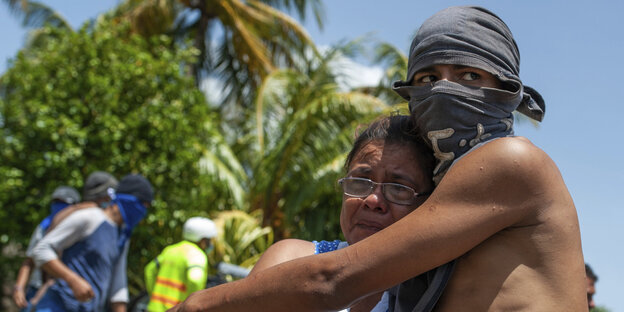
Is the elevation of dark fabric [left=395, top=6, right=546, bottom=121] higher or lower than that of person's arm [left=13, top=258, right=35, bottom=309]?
higher

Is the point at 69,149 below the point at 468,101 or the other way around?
below

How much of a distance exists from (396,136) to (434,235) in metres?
0.68

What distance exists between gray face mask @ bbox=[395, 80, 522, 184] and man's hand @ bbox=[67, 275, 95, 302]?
3451mm

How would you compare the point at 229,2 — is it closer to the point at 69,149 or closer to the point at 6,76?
the point at 6,76

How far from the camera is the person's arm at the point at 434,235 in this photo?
1387mm

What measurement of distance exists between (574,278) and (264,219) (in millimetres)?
9963

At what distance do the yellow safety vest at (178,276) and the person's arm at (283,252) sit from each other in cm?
341

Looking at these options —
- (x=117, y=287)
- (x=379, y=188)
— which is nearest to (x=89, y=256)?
(x=117, y=287)

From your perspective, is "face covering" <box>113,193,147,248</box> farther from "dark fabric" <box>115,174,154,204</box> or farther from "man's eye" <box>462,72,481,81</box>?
"man's eye" <box>462,72,481,81</box>

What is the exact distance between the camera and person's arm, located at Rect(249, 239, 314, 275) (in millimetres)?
1999

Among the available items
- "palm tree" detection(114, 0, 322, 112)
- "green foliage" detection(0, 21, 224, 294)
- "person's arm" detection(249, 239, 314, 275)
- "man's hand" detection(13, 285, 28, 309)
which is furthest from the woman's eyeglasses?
"palm tree" detection(114, 0, 322, 112)

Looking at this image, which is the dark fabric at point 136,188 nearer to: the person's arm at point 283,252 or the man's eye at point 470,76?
the person's arm at point 283,252

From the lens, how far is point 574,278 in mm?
1465

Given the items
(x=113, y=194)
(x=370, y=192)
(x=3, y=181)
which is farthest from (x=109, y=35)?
(x=370, y=192)
